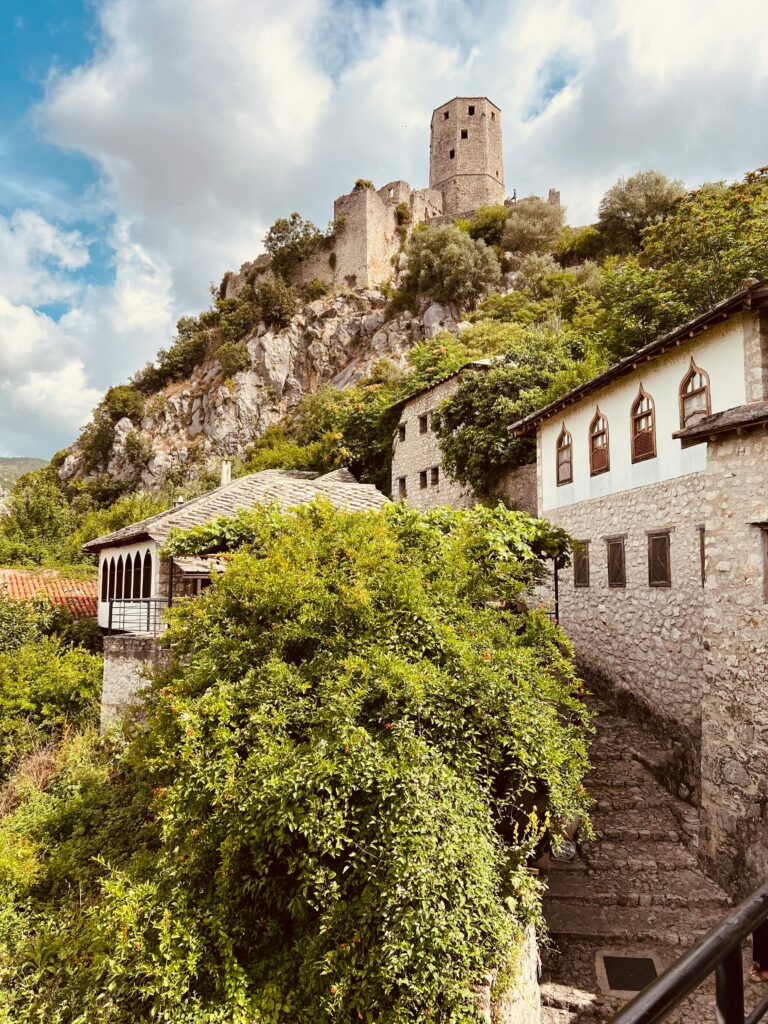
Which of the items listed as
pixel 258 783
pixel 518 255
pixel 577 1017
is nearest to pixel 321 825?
pixel 258 783

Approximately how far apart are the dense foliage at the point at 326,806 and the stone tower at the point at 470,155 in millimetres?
51162

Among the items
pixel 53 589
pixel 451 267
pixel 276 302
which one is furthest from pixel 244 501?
pixel 276 302

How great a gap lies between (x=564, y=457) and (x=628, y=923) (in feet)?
32.5

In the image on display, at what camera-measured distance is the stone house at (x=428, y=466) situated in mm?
20141

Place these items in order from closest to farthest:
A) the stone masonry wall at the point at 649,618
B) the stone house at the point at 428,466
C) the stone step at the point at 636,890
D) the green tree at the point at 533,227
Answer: the stone step at the point at 636,890
the stone masonry wall at the point at 649,618
the stone house at the point at 428,466
the green tree at the point at 533,227

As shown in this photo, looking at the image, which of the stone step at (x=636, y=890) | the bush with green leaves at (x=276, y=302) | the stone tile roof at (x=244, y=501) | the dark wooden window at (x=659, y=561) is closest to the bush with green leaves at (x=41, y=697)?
the stone tile roof at (x=244, y=501)

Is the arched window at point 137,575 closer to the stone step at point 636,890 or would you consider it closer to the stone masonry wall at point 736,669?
the stone step at point 636,890

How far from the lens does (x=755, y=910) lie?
4.16 feet

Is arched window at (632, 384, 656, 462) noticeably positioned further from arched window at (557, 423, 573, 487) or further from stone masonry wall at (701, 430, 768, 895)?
stone masonry wall at (701, 430, 768, 895)

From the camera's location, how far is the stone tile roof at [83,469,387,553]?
47.7 feet

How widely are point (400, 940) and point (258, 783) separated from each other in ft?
6.14

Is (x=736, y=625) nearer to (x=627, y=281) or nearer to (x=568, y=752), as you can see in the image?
(x=568, y=752)

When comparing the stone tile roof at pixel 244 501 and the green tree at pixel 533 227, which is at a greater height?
the green tree at pixel 533 227

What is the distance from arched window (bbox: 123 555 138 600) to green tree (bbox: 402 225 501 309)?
29.8m
